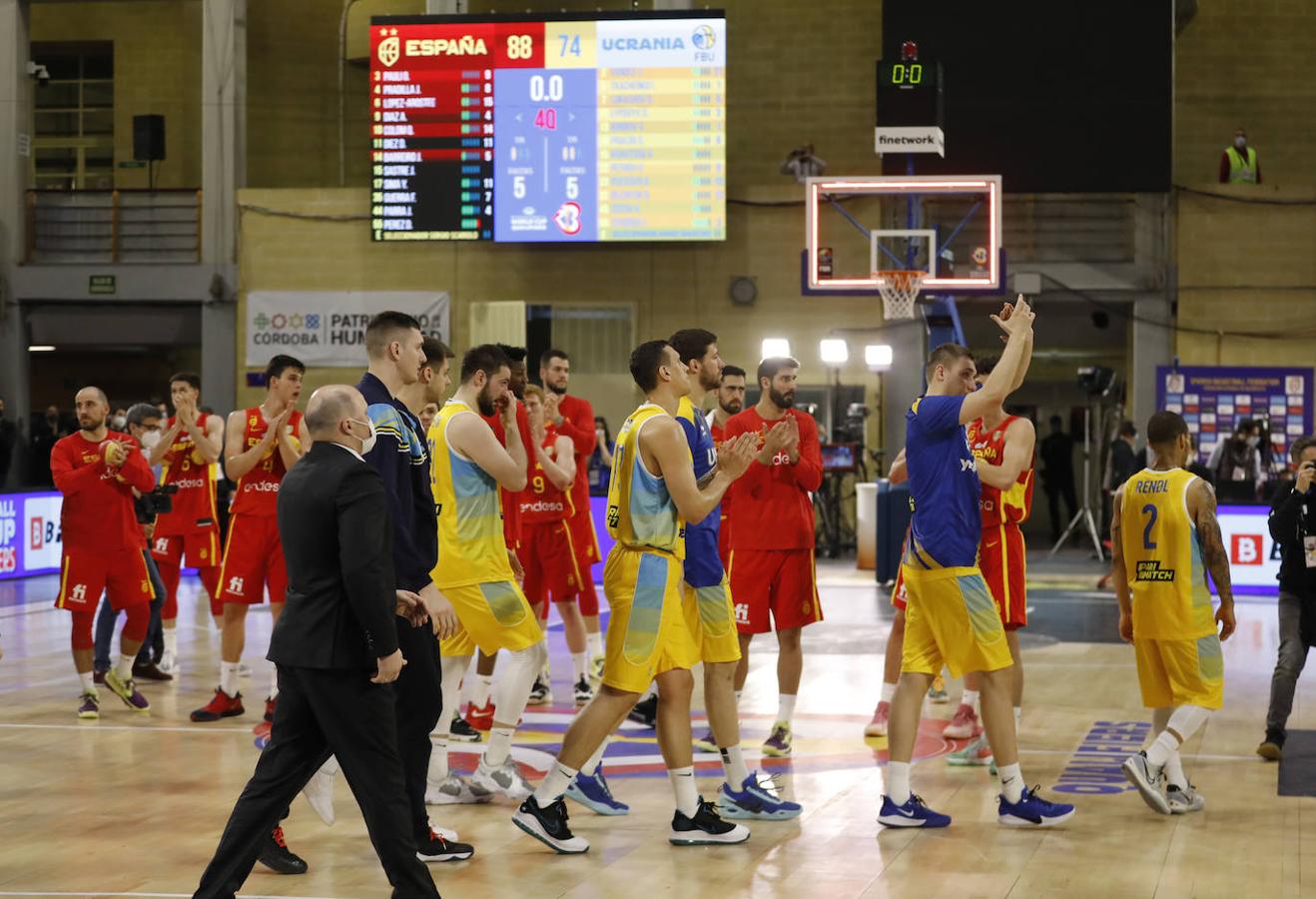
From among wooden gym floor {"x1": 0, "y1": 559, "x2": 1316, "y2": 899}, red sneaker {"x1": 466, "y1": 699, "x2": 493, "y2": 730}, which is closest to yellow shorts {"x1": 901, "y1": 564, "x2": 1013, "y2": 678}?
wooden gym floor {"x1": 0, "y1": 559, "x2": 1316, "y2": 899}

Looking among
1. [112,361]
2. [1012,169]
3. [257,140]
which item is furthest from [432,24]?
[112,361]

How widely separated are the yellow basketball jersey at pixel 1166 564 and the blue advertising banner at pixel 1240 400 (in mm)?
13853

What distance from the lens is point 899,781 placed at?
645cm

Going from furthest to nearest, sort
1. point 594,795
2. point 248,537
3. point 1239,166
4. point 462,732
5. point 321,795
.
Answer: point 1239,166 → point 248,537 → point 462,732 → point 594,795 → point 321,795

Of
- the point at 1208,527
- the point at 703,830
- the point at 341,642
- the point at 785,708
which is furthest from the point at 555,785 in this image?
the point at 1208,527

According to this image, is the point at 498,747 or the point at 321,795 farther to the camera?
the point at 498,747

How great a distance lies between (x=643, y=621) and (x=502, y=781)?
1.27 meters

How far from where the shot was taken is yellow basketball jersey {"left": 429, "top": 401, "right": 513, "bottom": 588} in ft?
21.9

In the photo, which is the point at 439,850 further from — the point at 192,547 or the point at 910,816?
the point at 192,547

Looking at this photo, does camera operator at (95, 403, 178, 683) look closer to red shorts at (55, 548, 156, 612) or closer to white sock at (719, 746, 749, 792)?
red shorts at (55, 548, 156, 612)

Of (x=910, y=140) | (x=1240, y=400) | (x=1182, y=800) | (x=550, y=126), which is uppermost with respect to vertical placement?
(x=550, y=126)

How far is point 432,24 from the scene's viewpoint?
19734mm

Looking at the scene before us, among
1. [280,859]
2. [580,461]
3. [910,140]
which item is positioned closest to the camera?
[280,859]

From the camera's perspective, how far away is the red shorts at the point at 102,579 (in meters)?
9.27
